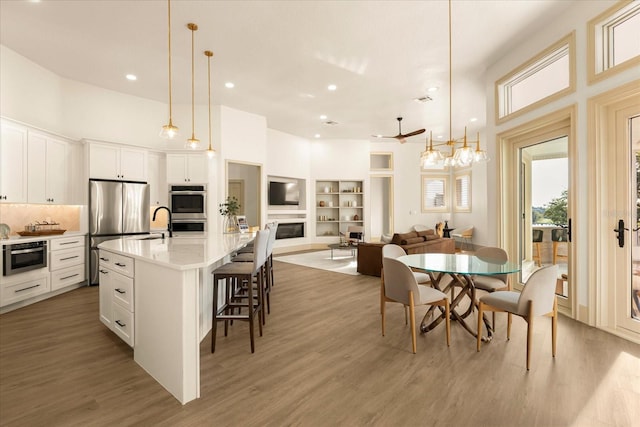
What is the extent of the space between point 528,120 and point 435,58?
1.65 meters

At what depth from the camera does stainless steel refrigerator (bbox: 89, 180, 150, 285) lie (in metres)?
4.99

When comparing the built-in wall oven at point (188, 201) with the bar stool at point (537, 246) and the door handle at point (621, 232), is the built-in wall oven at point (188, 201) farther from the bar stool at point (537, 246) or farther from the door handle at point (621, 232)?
the door handle at point (621, 232)

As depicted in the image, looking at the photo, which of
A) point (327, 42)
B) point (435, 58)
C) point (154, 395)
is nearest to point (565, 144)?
point (435, 58)

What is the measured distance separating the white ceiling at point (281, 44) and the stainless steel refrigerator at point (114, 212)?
1905 mm

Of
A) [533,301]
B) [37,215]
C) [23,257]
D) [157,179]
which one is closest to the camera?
[533,301]

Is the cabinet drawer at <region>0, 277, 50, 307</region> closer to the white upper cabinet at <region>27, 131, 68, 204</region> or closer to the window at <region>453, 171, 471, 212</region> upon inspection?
the white upper cabinet at <region>27, 131, 68, 204</region>

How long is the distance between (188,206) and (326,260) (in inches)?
135

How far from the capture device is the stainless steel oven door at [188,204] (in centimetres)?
610

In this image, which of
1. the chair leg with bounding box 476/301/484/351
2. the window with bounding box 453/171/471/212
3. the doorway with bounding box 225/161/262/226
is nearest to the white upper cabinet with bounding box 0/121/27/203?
the doorway with bounding box 225/161/262/226

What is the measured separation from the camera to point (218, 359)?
2506 millimetres

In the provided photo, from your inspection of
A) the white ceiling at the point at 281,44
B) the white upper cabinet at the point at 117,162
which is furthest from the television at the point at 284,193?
the white upper cabinet at the point at 117,162

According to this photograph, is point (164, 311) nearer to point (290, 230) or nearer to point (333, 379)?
point (333, 379)

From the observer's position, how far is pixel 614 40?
301cm

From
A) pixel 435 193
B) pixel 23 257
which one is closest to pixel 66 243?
pixel 23 257
